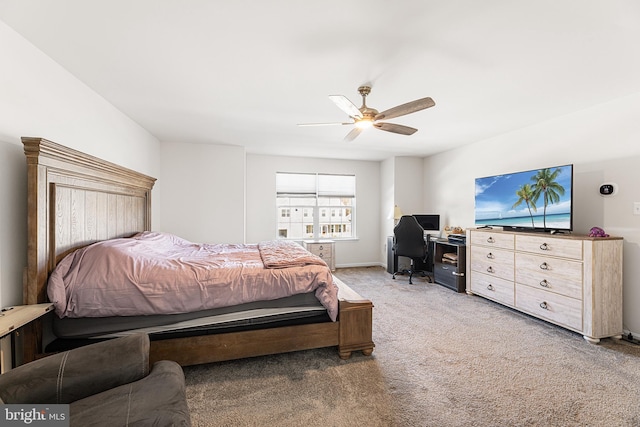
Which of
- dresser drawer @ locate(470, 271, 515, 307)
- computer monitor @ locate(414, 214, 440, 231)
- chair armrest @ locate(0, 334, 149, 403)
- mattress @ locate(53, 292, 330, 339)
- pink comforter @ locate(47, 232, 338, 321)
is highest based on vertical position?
computer monitor @ locate(414, 214, 440, 231)

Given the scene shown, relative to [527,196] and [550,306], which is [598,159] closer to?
[527,196]

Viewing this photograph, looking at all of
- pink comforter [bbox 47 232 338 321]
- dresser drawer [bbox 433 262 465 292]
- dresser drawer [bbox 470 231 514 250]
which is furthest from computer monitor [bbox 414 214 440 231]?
pink comforter [bbox 47 232 338 321]

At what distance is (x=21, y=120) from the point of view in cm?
172

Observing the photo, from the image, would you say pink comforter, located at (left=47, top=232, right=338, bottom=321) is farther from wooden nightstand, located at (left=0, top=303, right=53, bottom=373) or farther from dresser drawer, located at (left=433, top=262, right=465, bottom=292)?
dresser drawer, located at (left=433, top=262, right=465, bottom=292)

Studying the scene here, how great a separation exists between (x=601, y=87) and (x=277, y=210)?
472 centimetres

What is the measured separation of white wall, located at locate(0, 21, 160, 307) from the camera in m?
1.62

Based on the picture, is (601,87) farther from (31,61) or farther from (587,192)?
(31,61)

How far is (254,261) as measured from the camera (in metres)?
2.52

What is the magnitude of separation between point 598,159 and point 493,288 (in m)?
1.85

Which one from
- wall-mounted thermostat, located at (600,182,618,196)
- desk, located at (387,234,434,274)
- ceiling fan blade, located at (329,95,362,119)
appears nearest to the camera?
ceiling fan blade, located at (329,95,362,119)

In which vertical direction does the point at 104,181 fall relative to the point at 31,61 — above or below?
below

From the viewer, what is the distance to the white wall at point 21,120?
5.30ft

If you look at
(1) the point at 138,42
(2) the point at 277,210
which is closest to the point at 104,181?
(1) the point at 138,42

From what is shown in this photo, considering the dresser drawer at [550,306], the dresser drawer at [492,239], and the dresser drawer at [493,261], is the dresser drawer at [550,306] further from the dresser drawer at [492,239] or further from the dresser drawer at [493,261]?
the dresser drawer at [492,239]
